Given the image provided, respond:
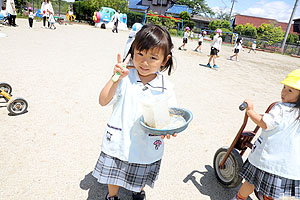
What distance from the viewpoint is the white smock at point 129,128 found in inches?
60.7

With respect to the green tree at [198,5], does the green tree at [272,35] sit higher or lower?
lower

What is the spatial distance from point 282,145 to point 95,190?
1.68 m

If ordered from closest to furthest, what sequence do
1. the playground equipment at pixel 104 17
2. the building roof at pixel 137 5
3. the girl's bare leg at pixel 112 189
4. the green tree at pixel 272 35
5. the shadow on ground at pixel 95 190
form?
the girl's bare leg at pixel 112 189 < the shadow on ground at pixel 95 190 < the playground equipment at pixel 104 17 < the green tree at pixel 272 35 < the building roof at pixel 137 5

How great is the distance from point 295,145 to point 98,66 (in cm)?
594

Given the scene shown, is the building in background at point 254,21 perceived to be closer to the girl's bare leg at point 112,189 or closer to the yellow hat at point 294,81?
the yellow hat at point 294,81

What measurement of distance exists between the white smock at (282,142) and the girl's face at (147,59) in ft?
3.01

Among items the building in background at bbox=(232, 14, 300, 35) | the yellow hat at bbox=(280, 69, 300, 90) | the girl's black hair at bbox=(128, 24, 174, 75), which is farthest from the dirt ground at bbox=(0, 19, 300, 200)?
the building in background at bbox=(232, 14, 300, 35)

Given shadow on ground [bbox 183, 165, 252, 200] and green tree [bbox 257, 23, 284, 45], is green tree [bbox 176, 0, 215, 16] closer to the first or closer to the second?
green tree [bbox 257, 23, 284, 45]

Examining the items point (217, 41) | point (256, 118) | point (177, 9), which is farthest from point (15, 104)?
point (177, 9)

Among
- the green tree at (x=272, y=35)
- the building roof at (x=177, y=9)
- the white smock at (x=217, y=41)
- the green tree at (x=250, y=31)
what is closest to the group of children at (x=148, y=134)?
the white smock at (x=217, y=41)

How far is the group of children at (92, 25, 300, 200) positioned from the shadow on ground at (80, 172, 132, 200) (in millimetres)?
366

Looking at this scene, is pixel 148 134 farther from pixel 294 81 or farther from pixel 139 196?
pixel 294 81

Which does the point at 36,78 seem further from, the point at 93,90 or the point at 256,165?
the point at 256,165

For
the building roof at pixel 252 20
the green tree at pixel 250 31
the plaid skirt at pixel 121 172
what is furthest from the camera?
the building roof at pixel 252 20
